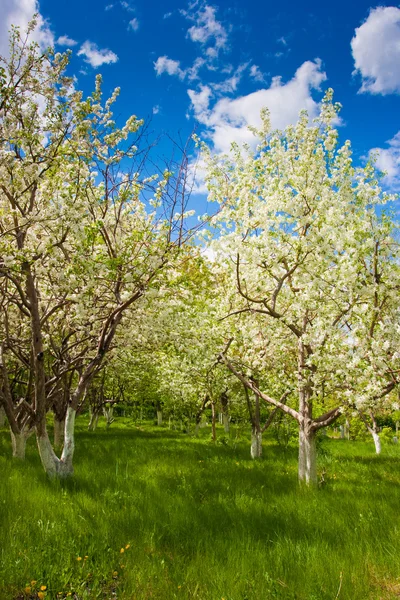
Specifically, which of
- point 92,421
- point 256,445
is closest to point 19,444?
point 256,445

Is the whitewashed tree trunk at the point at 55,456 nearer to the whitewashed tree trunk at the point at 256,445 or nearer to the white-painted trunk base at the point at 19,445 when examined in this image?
the white-painted trunk base at the point at 19,445

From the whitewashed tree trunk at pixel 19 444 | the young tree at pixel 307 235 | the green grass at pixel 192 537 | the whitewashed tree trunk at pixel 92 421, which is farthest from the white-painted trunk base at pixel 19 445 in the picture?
the whitewashed tree trunk at pixel 92 421

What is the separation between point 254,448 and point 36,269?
468 inches

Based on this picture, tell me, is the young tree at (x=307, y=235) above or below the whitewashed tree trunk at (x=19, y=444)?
above

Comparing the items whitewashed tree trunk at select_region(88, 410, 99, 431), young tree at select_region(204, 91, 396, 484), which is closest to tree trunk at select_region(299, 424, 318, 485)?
young tree at select_region(204, 91, 396, 484)

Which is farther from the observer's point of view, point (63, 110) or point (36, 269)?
point (36, 269)

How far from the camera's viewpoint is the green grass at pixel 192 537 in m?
4.39

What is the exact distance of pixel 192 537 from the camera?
5.86 m

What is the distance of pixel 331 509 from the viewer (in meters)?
7.55

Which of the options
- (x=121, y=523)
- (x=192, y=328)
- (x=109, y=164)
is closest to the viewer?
(x=121, y=523)

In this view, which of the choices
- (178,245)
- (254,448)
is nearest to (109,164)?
(178,245)

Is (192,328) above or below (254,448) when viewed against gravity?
above

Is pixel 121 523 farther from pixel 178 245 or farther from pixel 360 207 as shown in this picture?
pixel 360 207

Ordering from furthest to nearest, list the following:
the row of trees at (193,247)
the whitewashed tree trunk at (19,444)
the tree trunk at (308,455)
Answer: the whitewashed tree trunk at (19,444) → the tree trunk at (308,455) → the row of trees at (193,247)
